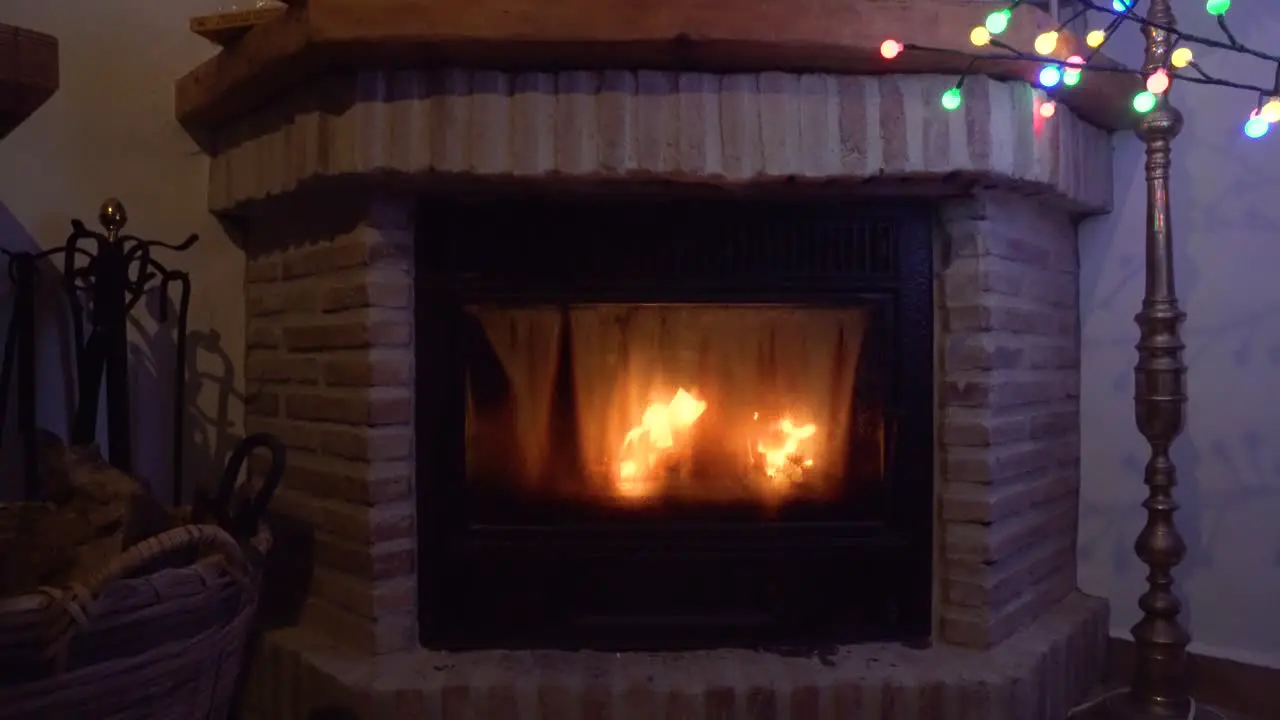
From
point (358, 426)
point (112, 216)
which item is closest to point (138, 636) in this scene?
point (358, 426)

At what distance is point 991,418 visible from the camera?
1792mm

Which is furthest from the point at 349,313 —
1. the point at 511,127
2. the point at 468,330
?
the point at 511,127

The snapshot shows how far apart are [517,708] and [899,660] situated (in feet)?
2.28

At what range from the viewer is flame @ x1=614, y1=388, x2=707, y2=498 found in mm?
1857

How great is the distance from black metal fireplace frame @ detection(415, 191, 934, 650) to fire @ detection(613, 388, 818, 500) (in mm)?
95

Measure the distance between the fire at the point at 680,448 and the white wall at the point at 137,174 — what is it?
0.92 metres

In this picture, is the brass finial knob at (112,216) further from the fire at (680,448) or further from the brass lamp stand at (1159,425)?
the brass lamp stand at (1159,425)

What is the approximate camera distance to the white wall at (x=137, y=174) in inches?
77.7

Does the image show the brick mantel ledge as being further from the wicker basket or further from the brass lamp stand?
the wicker basket

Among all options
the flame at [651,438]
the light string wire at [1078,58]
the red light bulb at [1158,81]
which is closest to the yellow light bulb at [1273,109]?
the light string wire at [1078,58]

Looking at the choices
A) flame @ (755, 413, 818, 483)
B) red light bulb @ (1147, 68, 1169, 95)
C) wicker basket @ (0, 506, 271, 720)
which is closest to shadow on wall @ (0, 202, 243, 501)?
wicker basket @ (0, 506, 271, 720)

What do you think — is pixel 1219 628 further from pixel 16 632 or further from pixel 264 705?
pixel 16 632

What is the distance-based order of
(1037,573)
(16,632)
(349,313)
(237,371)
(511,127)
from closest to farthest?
1. (16,632)
2. (511,127)
3. (349,313)
4. (1037,573)
5. (237,371)

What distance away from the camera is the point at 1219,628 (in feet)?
6.72
